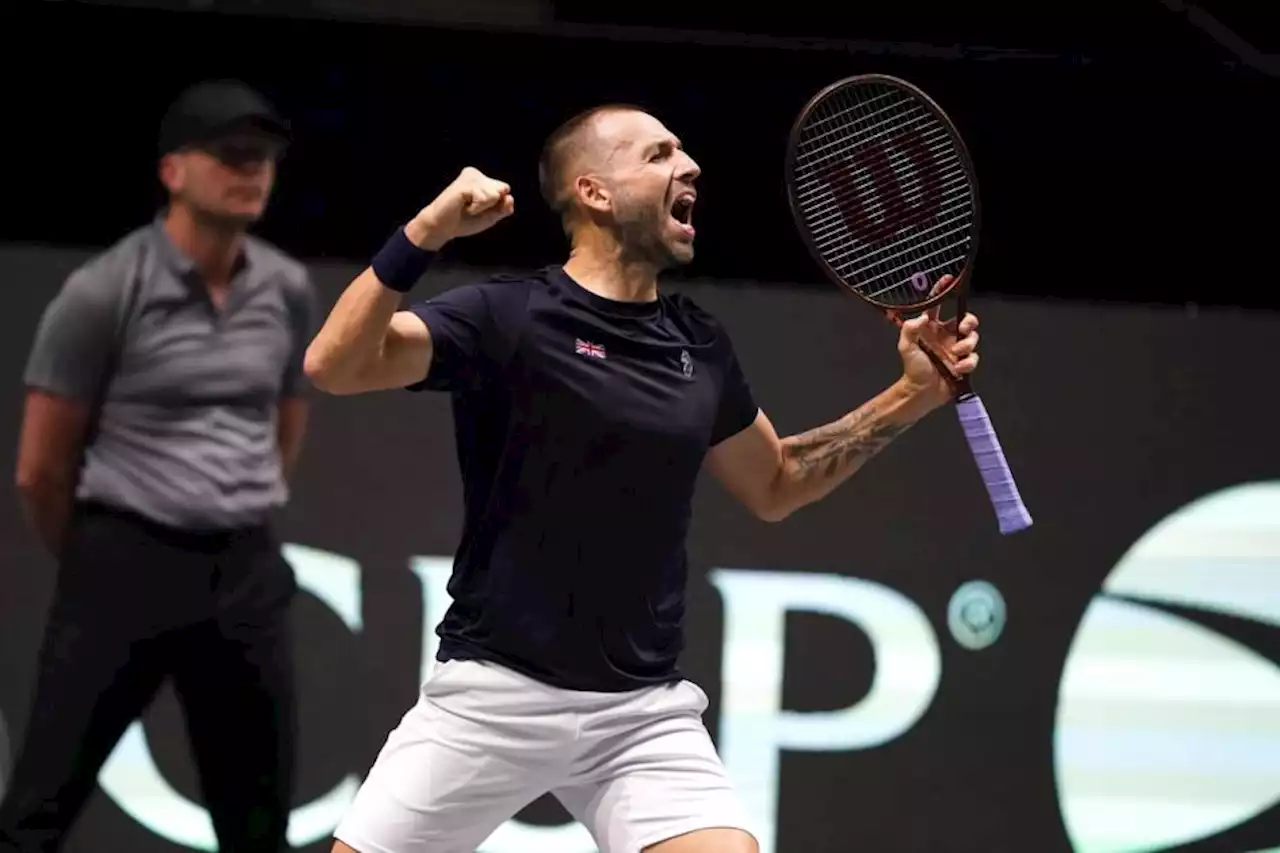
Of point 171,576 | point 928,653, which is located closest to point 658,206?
point 171,576

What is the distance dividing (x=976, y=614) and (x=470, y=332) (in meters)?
1.83

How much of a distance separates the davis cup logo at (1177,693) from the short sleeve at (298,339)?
1780 millimetres

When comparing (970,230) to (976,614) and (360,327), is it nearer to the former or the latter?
(360,327)

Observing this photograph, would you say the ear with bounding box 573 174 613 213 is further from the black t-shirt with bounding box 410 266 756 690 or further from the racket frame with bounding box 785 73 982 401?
the racket frame with bounding box 785 73 982 401

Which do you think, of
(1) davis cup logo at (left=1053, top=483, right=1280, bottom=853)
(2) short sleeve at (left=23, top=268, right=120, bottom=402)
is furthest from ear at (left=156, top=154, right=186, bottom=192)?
(1) davis cup logo at (left=1053, top=483, right=1280, bottom=853)

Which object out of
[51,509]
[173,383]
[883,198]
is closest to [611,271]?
[883,198]

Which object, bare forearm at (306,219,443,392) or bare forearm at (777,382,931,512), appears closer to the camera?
bare forearm at (306,219,443,392)

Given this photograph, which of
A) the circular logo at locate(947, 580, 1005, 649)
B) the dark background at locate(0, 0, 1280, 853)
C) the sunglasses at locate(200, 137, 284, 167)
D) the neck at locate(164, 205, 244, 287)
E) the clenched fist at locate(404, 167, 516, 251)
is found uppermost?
the clenched fist at locate(404, 167, 516, 251)

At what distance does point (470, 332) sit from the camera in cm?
236

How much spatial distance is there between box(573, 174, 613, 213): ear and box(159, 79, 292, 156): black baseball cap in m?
0.92

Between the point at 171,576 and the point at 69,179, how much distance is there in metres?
0.98

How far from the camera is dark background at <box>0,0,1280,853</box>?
354cm

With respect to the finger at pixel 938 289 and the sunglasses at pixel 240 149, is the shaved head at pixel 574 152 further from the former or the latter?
the sunglasses at pixel 240 149

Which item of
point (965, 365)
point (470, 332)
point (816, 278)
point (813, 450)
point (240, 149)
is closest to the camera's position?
point (470, 332)
